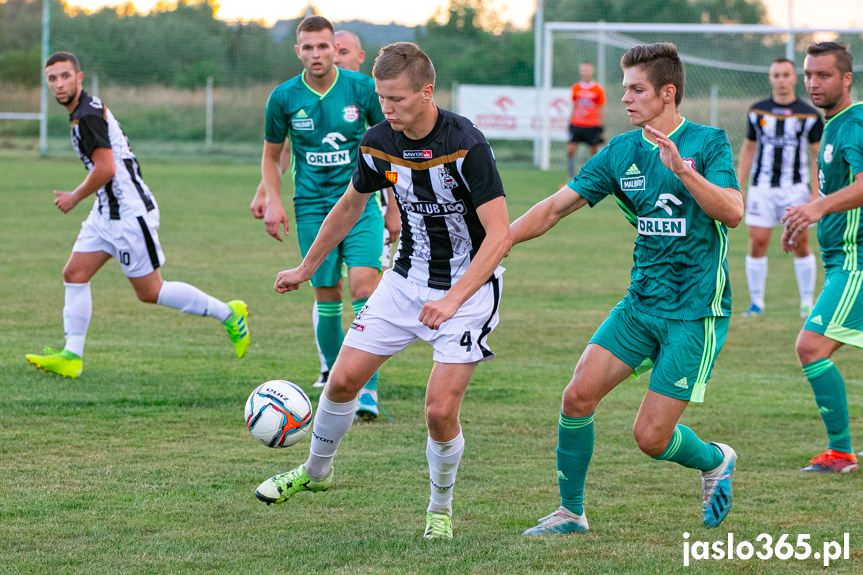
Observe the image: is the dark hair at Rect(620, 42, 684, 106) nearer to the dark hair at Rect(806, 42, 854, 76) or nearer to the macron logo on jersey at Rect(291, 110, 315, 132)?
the dark hair at Rect(806, 42, 854, 76)

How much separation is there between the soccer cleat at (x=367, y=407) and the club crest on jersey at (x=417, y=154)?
8.19 feet

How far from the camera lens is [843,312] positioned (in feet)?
19.3

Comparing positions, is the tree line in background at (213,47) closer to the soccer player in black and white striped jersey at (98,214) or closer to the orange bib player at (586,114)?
the orange bib player at (586,114)

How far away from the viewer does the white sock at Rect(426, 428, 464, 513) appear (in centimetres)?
465

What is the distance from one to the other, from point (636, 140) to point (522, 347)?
15.8 ft

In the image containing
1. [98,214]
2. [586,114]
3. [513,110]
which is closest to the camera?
[98,214]

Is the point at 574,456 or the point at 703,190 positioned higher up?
the point at 703,190

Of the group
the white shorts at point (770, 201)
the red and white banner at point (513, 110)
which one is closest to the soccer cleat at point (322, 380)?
the white shorts at point (770, 201)

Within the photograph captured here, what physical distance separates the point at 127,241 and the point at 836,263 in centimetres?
454

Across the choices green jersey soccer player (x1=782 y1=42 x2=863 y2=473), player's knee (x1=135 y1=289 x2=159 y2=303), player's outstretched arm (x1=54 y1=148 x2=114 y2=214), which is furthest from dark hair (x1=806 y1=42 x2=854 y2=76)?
player's knee (x1=135 y1=289 x2=159 y2=303)

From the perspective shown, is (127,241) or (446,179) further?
(127,241)

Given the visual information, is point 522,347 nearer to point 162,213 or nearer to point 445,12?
point 162,213

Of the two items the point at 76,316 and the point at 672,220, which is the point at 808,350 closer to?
the point at 672,220

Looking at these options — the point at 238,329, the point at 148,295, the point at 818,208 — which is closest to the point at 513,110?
the point at 238,329
